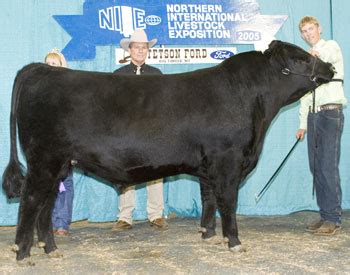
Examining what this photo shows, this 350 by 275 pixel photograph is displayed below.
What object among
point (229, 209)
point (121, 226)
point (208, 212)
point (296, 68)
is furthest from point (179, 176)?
point (296, 68)

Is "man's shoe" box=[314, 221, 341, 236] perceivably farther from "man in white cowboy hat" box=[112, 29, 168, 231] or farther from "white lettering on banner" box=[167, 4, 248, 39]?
"white lettering on banner" box=[167, 4, 248, 39]

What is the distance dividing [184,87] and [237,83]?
1.44ft

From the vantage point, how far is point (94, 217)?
5977 millimetres

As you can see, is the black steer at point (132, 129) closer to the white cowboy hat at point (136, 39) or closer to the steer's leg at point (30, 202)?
the steer's leg at point (30, 202)

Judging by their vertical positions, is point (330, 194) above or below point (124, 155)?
below

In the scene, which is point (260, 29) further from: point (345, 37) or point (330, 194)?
point (330, 194)

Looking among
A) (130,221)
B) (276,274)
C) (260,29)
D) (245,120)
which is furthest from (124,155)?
(260,29)

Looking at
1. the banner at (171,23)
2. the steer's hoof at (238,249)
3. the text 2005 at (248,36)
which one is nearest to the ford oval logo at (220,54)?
the banner at (171,23)

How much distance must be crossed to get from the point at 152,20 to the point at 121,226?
2.28 meters

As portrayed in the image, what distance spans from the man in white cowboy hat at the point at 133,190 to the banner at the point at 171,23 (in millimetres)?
334

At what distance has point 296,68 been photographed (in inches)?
179

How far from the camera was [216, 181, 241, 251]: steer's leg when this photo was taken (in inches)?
167

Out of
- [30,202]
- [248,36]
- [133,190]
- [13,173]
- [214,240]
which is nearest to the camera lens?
[30,202]

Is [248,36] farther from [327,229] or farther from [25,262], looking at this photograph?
[25,262]
